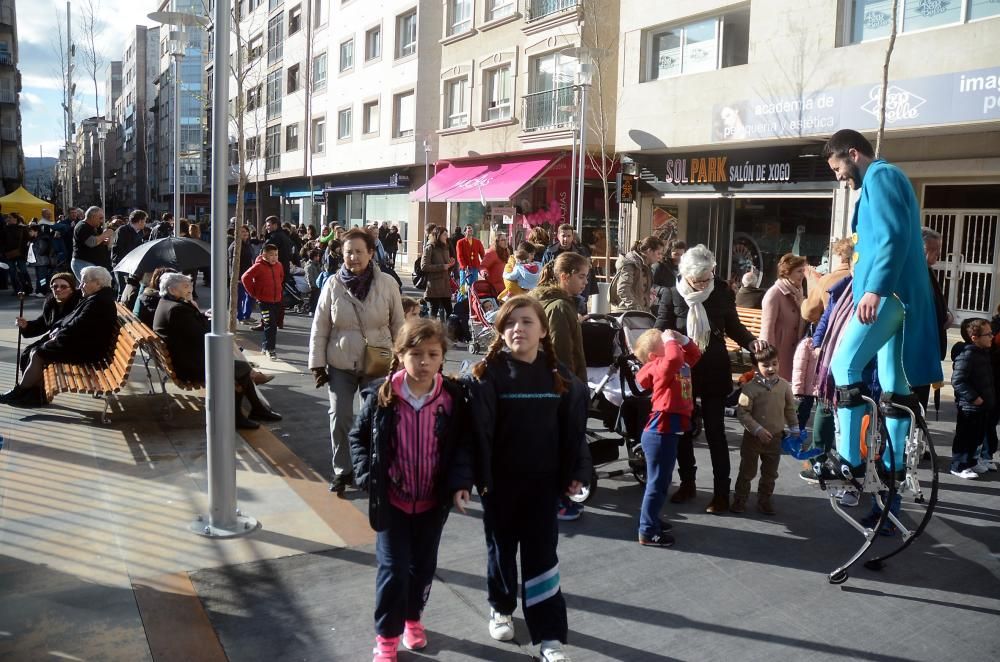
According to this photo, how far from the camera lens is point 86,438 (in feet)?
22.9

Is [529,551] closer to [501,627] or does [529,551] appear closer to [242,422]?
[501,627]

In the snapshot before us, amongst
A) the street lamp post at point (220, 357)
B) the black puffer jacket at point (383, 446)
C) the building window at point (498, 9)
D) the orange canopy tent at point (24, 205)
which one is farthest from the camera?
the orange canopy tent at point (24, 205)

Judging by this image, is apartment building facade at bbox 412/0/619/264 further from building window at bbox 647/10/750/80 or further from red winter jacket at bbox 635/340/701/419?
red winter jacket at bbox 635/340/701/419

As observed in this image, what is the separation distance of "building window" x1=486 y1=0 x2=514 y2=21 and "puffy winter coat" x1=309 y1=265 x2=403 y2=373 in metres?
20.7

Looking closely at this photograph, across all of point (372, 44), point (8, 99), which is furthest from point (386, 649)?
point (8, 99)

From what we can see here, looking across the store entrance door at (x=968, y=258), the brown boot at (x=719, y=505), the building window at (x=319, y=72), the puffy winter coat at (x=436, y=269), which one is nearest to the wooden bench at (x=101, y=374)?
the brown boot at (x=719, y=505)

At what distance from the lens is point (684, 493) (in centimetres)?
591

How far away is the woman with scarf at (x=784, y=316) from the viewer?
7551 millimetres

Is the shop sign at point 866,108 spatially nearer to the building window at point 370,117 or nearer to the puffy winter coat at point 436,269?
the puffy winter coat at point 436,269

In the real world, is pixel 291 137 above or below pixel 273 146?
above

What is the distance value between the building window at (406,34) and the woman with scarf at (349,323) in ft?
82.4

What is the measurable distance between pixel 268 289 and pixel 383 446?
8154 mm

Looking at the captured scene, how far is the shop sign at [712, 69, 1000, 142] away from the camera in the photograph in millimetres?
13086

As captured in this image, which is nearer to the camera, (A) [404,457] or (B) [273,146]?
(A) [404,457]
